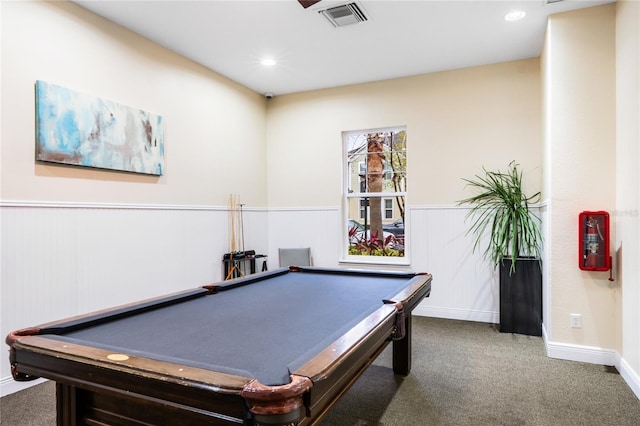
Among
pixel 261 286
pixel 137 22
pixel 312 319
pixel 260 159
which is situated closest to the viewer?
pixel 312 319

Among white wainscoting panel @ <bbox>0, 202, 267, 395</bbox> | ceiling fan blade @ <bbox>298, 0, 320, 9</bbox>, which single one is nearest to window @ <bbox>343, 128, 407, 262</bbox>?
white wainscoting panel @ <bbox>0, 202, 267, 395</bbox>

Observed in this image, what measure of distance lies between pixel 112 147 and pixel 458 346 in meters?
3.49

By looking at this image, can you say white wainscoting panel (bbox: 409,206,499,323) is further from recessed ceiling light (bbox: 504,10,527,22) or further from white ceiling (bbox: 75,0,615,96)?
recessed ceiling light (bbox: 504,10,527,22)

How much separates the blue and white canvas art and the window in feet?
8.10

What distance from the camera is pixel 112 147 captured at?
3.32 m

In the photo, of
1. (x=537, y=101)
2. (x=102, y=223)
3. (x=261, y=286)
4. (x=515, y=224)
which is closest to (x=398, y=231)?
(x=515, y=224)

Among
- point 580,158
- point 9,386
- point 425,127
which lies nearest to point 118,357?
point 9,386

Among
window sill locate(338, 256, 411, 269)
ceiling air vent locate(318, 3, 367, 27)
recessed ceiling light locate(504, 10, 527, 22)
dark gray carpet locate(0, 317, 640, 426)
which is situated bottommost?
dark gray carpet locate(0, 317, 640, 426)

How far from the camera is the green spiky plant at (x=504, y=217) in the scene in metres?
3.81

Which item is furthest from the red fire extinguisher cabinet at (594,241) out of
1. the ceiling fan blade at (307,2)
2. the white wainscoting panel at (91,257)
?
the white wainscoting panel at (91,257)

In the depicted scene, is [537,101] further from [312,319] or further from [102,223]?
[102,223]

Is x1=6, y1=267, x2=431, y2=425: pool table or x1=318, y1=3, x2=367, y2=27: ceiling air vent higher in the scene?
x1=318, y1=3, x2=367, y2=27: ceiling air vent

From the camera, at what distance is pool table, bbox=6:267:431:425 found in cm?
107

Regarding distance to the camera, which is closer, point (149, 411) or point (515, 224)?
point (149, 411)
